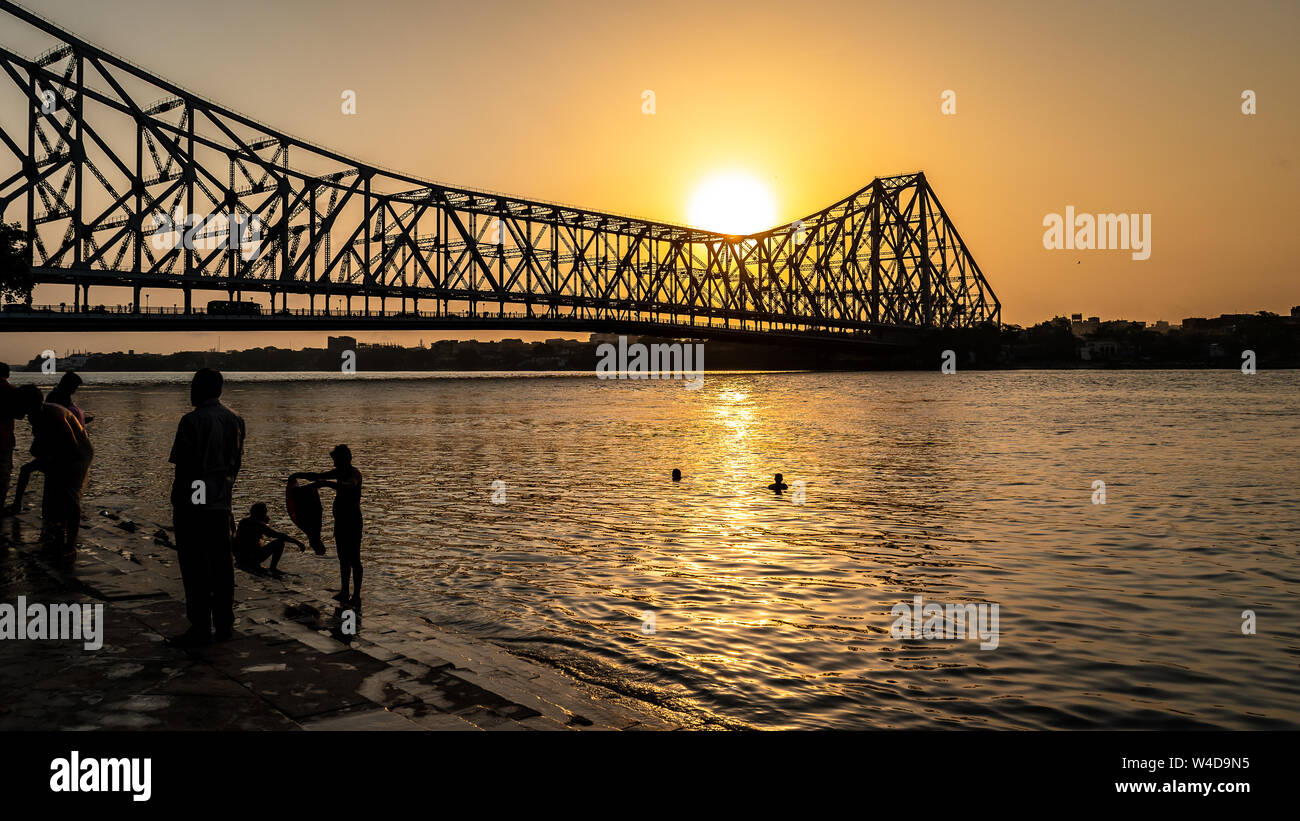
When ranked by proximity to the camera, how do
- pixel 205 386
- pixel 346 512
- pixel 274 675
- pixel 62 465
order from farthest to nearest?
pixel 62 465 → pixel 346 512 → pixel 205 386 → pixel 274 675

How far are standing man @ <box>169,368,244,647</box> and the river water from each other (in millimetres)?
2594

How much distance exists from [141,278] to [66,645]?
275 ft

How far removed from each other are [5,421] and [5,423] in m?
0.05

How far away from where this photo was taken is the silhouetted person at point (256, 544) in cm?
1107

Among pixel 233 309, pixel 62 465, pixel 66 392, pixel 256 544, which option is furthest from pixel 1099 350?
pixel 62 465


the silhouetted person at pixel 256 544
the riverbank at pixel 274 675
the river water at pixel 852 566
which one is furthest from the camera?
the silhouetted person at pixel 256 544

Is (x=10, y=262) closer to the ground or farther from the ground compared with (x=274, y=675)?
farther from the ground

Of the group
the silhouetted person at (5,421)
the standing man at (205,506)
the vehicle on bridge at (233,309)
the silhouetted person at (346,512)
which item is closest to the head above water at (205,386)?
the standing man at (205,506)

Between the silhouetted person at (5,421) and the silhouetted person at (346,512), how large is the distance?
5.35 meters

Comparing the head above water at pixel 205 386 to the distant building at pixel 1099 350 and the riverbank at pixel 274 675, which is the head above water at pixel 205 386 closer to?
the riverbank at pixel 274 675

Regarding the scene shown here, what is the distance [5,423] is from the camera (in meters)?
11.9

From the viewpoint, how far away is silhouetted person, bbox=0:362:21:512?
38.3ft

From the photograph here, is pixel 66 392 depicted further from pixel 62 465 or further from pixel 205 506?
pixel 205 506

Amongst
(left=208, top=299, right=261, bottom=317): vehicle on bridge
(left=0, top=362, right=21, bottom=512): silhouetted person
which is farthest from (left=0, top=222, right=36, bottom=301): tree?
(left=208, top=299, right=261, bottom=317): vehicle on bridge
